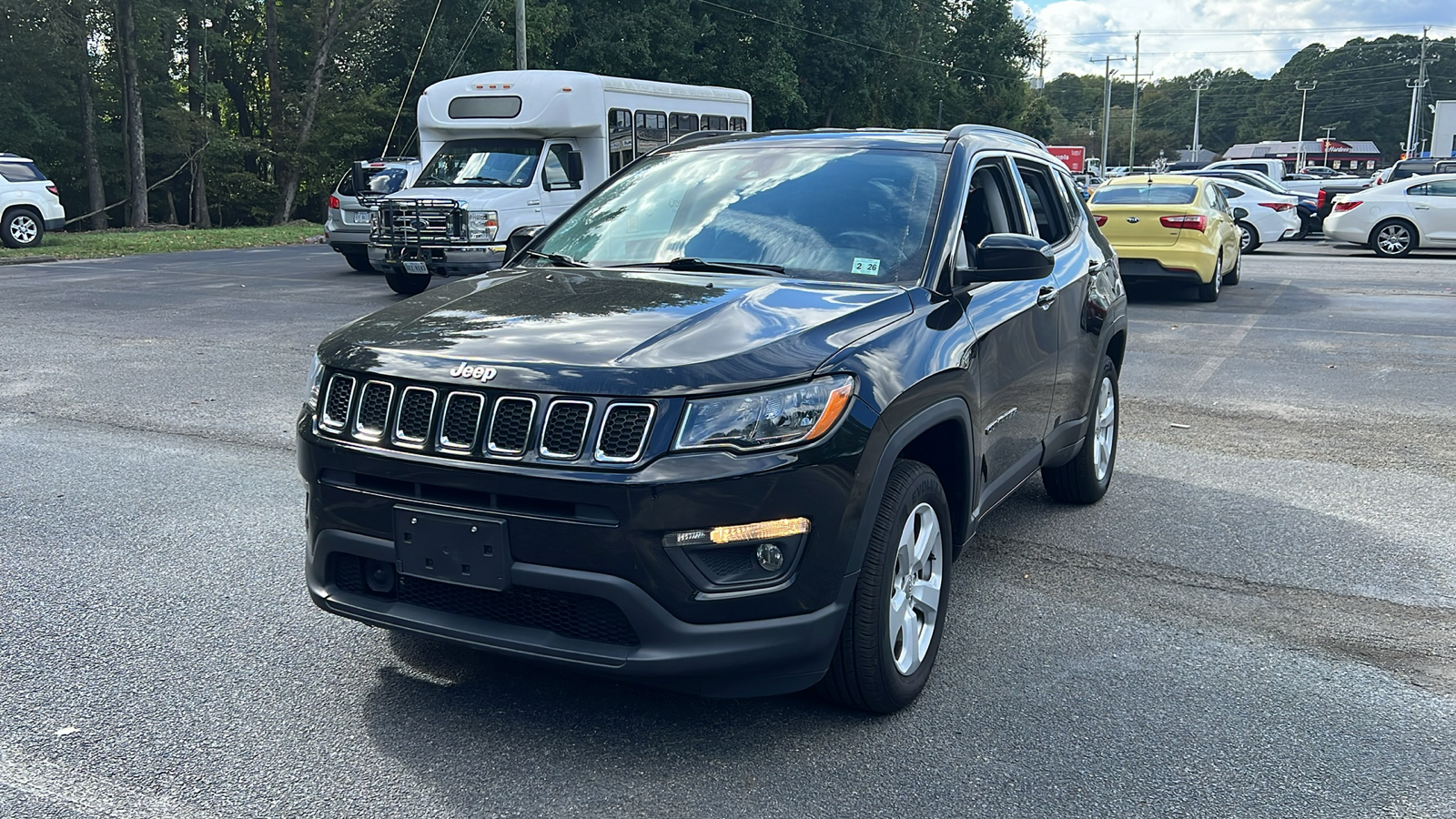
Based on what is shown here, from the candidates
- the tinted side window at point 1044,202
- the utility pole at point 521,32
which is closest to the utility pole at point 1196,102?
the utility pole at point 521,32

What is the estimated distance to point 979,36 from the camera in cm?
6825

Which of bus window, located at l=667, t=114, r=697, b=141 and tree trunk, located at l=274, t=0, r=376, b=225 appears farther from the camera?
tree trunk, located at l=274, t=0, r=376, b=225

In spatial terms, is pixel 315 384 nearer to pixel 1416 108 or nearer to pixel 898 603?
pixel 898 603

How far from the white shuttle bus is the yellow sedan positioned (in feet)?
22.1

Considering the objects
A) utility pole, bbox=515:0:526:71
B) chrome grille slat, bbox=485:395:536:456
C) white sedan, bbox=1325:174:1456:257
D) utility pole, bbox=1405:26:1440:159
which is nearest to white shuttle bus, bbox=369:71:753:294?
chrome grille slat, bbox=485:395:536:456

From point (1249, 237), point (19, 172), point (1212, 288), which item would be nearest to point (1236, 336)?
point (1212, 288)

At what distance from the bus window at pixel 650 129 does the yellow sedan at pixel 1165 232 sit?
6678 millimetres

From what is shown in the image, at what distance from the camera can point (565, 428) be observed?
Result: 3084 millimetres

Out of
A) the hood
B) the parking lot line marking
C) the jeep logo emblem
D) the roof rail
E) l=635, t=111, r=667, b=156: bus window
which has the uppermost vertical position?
l=635, t=111, r=667, b=156: bus window

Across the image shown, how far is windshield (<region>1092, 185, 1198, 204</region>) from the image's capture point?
1505 cm

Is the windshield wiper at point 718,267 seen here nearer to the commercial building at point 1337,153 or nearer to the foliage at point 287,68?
the foliage at point 287,68

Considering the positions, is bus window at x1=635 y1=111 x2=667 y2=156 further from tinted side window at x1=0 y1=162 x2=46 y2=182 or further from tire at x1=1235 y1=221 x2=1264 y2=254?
tinted side window at x1=0 y1=162 x2=46 y2=182

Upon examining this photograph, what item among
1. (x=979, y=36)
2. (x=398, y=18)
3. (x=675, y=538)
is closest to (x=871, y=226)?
(x=675, y=538)

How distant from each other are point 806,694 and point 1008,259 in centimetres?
155
